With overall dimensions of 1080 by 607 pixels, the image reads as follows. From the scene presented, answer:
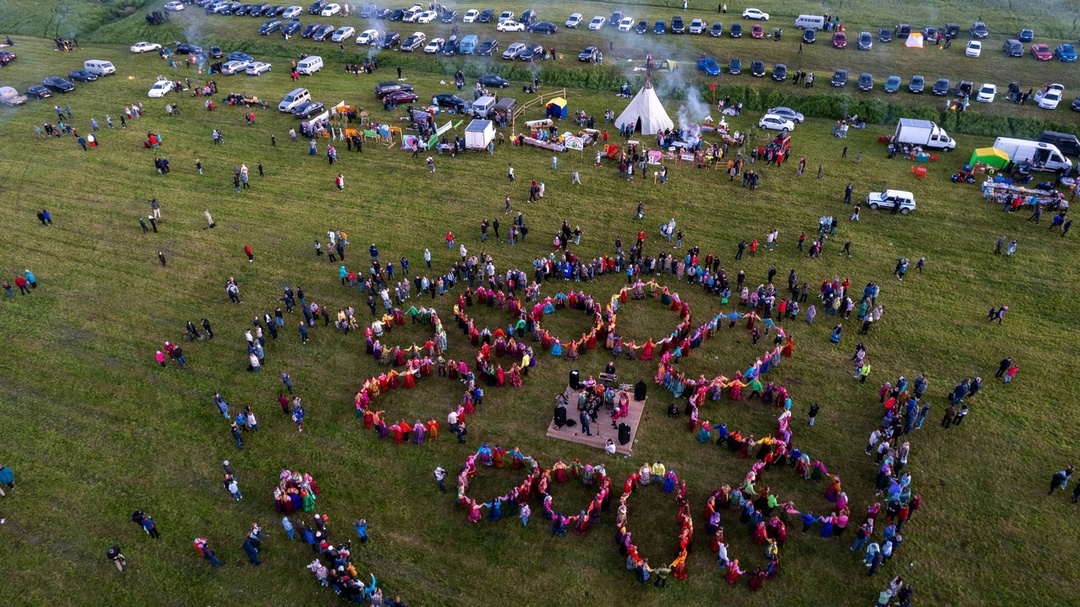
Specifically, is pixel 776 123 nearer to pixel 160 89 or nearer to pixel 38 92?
pixel 160 89

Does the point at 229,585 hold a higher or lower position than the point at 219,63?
lower

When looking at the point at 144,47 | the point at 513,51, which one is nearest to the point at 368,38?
the point at 513,51

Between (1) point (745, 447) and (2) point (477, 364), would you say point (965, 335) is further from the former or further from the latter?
(2) point (477, 364)

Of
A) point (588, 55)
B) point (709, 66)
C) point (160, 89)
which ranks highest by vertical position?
point (588, 55)

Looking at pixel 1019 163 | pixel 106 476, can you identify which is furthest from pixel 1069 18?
pixel 106 476

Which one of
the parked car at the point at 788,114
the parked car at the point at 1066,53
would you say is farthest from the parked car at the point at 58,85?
the parked car at the point at 1066,53

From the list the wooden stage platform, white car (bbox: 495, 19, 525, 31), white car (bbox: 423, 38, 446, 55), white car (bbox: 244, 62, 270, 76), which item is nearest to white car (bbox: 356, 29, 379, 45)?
white car (bbox: 423, 38, 446, 55)
